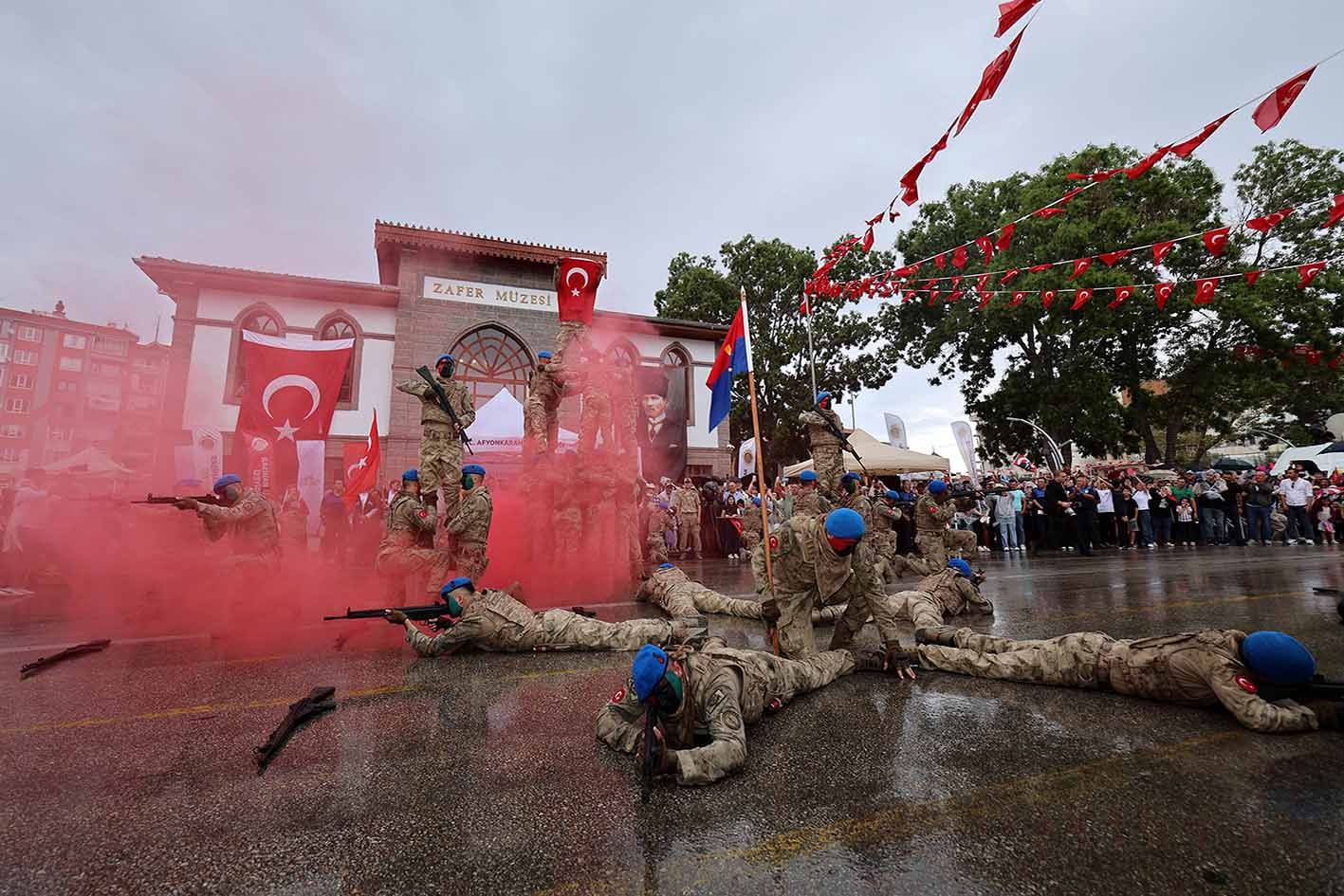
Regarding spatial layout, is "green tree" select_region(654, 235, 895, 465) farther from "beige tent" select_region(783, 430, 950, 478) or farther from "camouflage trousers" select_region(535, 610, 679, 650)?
"camouflage trousers" select_region(535, 610, 679, 650)

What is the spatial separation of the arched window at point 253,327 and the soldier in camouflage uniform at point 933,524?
1683 centimetres

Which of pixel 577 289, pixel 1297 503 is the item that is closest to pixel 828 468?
pixel 577 289

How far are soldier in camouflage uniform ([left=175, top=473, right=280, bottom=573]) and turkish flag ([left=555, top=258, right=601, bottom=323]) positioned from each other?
5661 mm

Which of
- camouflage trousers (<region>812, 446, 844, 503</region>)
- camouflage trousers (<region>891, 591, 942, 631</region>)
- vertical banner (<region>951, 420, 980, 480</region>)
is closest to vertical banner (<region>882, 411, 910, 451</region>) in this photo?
vertical banner (<region>951, 420, 980, 480</region>)

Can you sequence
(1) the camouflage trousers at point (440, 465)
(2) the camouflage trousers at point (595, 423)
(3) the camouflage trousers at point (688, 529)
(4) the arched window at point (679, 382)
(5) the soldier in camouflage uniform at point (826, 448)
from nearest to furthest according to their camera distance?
(1) the camouflage trousers at point (440, 465) < (2) the camouflage trousers at point (595, 423) < (5) the soldier in camouflage uniform at point (826, 448) < (3) the camouflage trousers at point (688, 529) < (4) the arched window at point (679, 382)

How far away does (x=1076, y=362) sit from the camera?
22.0 meters

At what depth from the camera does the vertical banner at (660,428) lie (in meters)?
19.2

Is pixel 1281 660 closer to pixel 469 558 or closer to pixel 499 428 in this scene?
pixel 469 558

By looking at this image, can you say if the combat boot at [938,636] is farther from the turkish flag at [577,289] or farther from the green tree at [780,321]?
the green tree at [780,321]

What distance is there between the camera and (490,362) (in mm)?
17984

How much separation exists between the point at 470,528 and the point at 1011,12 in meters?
7.59

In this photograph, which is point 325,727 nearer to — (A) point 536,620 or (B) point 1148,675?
(A) point 536,620

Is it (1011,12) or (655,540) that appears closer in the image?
(1011,12)

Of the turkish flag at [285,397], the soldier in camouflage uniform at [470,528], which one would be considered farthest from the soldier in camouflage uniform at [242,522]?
the turkish flag at [285,397]
